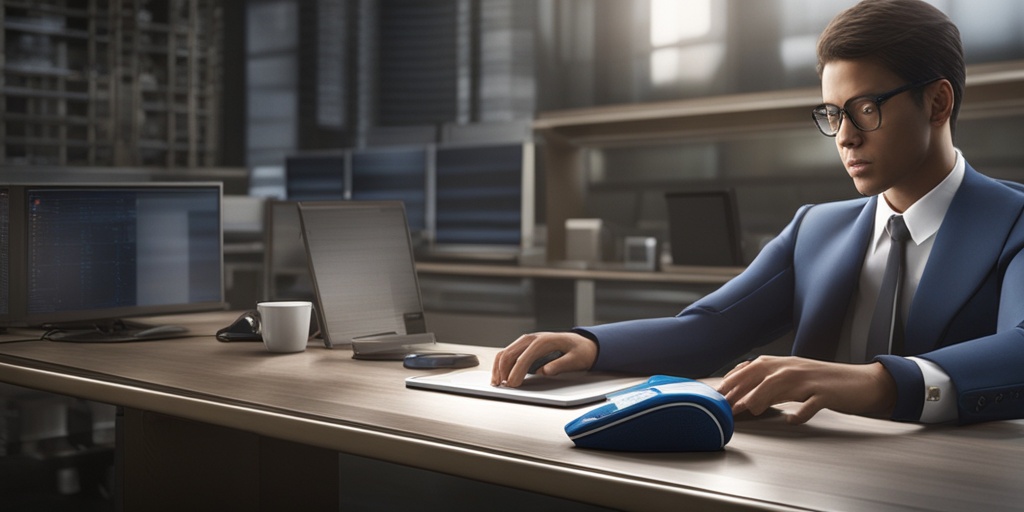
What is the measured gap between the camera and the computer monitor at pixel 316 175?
19.6 ft

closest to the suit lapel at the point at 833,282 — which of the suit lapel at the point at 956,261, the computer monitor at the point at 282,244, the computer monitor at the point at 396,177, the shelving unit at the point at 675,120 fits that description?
the suit lapel at the point at 956,261

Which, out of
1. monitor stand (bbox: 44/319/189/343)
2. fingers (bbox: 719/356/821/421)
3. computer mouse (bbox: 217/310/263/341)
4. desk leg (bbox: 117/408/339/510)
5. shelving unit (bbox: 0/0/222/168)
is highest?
shelving unit (bbox: 0/0/222/168)

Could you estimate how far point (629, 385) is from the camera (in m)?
1.24

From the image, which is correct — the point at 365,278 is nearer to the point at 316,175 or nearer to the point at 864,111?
the point at 864,111

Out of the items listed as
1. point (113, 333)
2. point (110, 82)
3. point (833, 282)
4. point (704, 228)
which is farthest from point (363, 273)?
point (110, 82)

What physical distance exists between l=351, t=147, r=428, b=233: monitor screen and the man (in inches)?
167

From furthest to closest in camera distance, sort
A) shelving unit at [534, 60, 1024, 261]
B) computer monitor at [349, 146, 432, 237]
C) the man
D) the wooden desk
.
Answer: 1. computer monitor at [349, 146, 432, 237]
2. shelving unit at [534, 60, 1024, 261]
3. the man
4. the wooden desk

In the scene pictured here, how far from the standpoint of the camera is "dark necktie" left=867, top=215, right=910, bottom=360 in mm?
1244

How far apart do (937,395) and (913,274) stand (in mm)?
289

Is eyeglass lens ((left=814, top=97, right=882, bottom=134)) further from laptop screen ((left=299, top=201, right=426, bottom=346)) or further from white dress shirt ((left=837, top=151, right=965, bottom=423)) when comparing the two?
laptop screen ((left=299, top=201, right=426, bottom=346))

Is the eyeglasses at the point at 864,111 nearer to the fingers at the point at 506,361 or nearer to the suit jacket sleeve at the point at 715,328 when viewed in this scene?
the suit jacket sleeve at the point at 715,328

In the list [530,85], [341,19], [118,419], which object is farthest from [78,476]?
[341,19]

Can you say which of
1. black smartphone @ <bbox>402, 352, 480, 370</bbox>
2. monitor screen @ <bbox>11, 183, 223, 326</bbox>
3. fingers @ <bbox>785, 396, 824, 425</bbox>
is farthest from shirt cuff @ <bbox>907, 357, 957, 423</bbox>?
monitor screen @ <bbox>11, 183, 223, 326</bbox>

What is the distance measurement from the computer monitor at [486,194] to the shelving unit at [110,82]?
2838 mm
